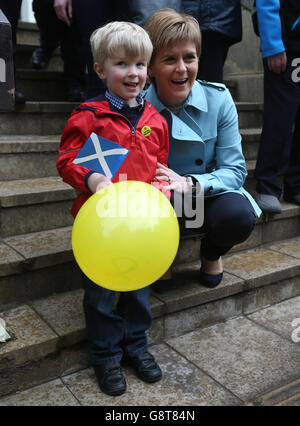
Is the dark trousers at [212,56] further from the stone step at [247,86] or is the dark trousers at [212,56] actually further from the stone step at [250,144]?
the stone step at [247,86]

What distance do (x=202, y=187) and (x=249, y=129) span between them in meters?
1.97

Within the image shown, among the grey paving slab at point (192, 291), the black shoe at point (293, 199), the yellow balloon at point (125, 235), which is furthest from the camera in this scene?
the black shoe at point (293, 199)

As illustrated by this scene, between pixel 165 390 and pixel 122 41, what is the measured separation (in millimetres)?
1406

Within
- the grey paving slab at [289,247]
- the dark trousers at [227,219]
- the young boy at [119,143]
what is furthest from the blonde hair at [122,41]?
the grey paving slab at [289,247]

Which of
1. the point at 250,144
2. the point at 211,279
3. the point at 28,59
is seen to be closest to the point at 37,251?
the point at 211,279

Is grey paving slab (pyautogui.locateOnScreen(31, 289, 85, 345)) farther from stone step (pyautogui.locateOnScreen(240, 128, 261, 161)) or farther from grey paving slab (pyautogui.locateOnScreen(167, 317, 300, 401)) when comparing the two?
stone step (pyautogui.locateOnScreen(240, 128, 261, 161))

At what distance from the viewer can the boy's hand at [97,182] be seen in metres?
1.67

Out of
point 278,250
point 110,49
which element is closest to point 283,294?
point 278,250

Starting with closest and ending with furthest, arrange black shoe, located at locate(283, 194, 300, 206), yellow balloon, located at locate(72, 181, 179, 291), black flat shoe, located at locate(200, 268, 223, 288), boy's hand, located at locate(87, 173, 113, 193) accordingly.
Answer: yellow balloon, located at locate(72, 181, 179, 291) < boy's hand, located at locate(87, 173, 113, 193) < black flat shoe, located at locate(200, 268, 223, 288) < black shoe, located at locate(283, 194, 300, 206)

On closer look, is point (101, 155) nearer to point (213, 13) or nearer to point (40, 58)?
point (213, 13)

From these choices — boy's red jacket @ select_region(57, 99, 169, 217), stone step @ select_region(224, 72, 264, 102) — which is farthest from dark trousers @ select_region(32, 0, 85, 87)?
boy's red jacket @ select_region(57, 99, 169, 217)

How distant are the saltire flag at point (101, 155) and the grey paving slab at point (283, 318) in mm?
1276

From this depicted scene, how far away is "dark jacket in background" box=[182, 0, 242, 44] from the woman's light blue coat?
734 mm

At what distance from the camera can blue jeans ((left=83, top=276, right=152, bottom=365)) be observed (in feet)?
6.25
